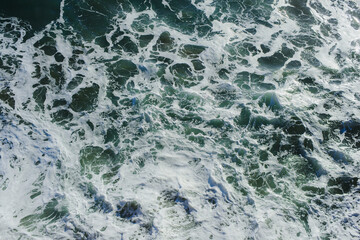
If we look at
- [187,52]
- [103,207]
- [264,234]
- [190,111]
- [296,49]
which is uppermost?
[296,49]

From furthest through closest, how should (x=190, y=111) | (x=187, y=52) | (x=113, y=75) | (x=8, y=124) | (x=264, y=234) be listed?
(x=187, y=52) < (x=113, y=75) < (x=190, y=111) < (x=8, y=124) < (x=264, y=234)

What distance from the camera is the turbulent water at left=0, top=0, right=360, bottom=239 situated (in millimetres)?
6988

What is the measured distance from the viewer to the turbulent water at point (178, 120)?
6.99m

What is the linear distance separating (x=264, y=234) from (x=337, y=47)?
329 inches

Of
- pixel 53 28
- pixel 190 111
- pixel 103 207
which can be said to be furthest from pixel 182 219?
pixel 53 28

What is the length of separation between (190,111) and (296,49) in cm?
540

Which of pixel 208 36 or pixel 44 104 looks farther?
pixel 208 36

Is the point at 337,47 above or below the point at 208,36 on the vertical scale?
above

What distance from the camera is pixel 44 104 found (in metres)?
9.05

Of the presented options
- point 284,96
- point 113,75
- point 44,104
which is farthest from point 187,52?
point 44,104

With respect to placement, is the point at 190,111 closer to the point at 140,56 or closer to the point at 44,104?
the point at 140,56

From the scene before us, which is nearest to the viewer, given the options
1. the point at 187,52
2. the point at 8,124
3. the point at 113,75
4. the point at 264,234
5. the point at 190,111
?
the point at 264,234

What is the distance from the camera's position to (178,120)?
8773mm

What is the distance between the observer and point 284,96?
952 cm
